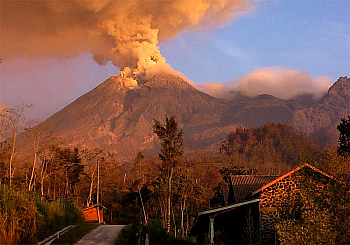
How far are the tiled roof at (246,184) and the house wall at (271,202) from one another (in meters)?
4.12

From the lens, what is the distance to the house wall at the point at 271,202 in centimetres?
1869

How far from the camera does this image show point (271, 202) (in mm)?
19000

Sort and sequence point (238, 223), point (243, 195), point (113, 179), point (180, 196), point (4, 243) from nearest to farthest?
point (4, 243), point (238, 223), point (243, 195), point (180, 196), point (113, 179)

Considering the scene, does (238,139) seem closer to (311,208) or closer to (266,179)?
(266,179)

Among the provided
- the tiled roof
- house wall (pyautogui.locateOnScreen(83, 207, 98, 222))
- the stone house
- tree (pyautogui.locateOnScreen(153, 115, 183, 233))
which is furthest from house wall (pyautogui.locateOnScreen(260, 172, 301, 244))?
house wall (pyautogui.locateOnScreen(83, 207, 98, 222))

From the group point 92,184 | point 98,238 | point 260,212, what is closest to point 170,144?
point 98,238

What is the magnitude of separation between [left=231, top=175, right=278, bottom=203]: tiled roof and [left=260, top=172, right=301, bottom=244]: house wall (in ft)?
13.5

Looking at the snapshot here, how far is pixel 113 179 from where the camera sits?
7306 centimetres

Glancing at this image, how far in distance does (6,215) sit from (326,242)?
1213 centimetres

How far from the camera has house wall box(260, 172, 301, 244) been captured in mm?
18688

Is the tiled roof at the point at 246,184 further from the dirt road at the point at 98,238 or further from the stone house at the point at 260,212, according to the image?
A: the dirt road at the point at 98,238

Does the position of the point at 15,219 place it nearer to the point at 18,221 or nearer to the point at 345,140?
the point at 18,221

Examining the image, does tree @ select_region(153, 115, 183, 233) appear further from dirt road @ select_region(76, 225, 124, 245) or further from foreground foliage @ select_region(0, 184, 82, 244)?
foreground foliage @ select_region(0, 184, 82, 244)

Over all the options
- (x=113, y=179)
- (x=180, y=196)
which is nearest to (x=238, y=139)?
(x=113, y=179)
